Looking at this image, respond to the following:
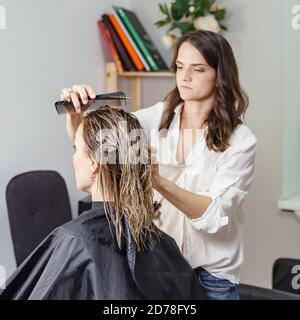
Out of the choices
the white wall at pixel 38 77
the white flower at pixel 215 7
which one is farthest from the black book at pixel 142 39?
the white flower at pixel 215 7

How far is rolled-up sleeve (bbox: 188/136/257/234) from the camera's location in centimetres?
114

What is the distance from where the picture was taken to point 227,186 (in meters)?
1.19

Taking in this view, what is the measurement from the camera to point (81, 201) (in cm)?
194

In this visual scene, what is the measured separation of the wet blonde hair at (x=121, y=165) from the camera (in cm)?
106

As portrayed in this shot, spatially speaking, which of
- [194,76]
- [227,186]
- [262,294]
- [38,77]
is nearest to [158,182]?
[227,186]

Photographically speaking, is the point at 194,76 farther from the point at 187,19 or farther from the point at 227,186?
the point at 187,19

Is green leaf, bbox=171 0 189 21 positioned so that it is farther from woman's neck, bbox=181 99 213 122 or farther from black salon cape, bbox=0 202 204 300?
black salon cape, bbox=0 202 204 300

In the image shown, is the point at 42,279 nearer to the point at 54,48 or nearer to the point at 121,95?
the point at 121,95

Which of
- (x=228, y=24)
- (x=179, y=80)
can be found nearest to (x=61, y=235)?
(x=179, y=80)

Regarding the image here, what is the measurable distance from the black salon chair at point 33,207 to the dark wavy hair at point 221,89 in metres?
0.62

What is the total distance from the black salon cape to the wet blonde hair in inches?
1.2

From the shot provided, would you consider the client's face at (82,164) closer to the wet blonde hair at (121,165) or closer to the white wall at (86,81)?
the wet blonde hair at (121,165)

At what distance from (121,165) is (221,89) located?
329 millimetres

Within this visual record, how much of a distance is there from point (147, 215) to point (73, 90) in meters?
0.30
